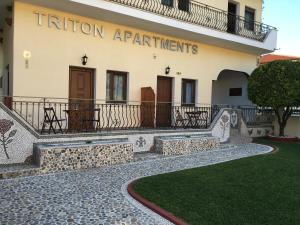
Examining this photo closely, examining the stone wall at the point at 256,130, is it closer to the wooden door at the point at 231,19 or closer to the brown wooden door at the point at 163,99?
the brown wooden door at the point at 163,99

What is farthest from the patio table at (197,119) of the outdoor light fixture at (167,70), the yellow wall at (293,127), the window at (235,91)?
the window at (235,91)

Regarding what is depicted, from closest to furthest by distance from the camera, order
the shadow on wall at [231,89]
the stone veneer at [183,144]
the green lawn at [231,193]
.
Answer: the green lawn at [231,193] → the stone veneer at [183,144] → the shadow on wall at [231,89]

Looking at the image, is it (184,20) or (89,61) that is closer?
(89,61)

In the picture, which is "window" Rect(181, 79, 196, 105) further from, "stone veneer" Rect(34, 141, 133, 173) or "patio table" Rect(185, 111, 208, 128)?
"stone veneer" Rect(34, 141, 133, 173)

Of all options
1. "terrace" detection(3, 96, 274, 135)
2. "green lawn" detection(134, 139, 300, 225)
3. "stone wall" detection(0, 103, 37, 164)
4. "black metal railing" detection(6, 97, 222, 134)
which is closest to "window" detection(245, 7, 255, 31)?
"terrace" detection(3, 96, 274, 135)

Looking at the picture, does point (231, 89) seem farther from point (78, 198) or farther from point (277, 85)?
point (78, 198)

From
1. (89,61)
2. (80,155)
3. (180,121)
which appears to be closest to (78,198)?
(80,155)

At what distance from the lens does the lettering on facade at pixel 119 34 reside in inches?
416

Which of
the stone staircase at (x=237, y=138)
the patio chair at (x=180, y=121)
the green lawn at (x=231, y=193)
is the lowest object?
the green lawn at (x=231, y=193)

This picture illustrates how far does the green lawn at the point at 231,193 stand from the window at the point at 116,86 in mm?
5186

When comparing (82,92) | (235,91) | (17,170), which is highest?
(235,91)

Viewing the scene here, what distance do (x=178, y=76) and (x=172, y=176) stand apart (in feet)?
24.2

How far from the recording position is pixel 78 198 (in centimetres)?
604

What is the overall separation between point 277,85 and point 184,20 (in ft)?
16.8
